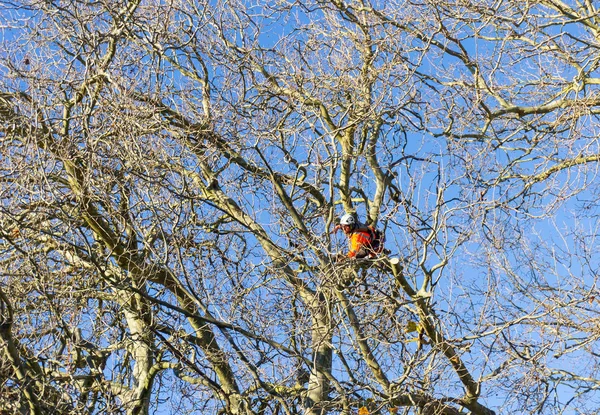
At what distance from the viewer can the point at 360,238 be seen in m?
7.64

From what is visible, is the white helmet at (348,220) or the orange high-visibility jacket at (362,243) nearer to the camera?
the orange high-visibility jacket at (362,243)

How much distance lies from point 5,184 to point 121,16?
1759 mm

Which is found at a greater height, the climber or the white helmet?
the white helmet

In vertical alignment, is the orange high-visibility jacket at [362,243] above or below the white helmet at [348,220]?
below

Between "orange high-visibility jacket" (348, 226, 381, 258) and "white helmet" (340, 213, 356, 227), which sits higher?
"white helmet" (340, 213, 356, 227)

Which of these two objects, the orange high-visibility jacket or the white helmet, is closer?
the orange high-visibility jacket

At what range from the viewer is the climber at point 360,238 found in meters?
7.43

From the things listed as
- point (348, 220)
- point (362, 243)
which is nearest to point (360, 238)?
point (362, 243)

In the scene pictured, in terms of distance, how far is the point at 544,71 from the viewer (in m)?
9.63

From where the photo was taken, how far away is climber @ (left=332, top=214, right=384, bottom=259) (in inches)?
293

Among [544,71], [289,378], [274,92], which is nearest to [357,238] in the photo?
[289,378]

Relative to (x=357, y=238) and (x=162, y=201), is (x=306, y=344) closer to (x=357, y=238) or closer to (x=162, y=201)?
(x=357, y=238)

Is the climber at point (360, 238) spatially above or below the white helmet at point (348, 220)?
below

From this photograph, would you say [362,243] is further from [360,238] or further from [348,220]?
[348,220]
